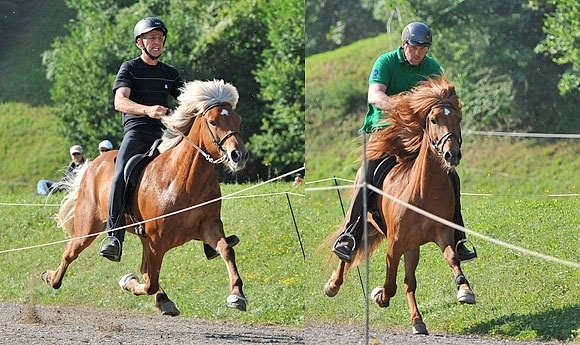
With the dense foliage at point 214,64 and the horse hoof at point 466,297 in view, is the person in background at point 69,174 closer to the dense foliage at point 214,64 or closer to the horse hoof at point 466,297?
the dense foliage at point 214,64

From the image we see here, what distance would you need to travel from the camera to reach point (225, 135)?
6.71 metres

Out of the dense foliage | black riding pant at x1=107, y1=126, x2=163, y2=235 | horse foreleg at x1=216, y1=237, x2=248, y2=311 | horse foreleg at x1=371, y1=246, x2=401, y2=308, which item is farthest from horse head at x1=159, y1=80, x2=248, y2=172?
the dense foliage

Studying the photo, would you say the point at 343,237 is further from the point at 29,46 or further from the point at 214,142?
the point at 29,46

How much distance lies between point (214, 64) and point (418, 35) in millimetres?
9952

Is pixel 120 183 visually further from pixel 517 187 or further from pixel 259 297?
pixel 517 187

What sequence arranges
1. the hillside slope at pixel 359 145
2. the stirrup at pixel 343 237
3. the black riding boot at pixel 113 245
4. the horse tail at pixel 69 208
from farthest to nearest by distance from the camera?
the hillside slope at pixel 359 145 < the horse tail at pixel 69 208 < the black riding boot at pixel 113 245 < the stirrup at pixel 343 237

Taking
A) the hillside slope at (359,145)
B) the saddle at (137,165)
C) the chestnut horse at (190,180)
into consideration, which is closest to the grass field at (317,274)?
the chestnut horse at (190,180)

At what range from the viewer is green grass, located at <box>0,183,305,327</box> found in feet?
32.7

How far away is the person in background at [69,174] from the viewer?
9.08 metres

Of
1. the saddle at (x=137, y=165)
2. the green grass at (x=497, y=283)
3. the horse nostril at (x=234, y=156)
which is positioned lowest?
the green grass at (x=497, y=283)

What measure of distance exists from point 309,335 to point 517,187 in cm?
989

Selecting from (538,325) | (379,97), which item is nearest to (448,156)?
(379,97)

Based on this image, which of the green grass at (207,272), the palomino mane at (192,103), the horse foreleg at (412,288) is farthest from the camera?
the green grass at (207,272)

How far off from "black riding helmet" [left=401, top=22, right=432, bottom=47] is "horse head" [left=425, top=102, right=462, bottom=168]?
0.65 m
